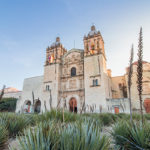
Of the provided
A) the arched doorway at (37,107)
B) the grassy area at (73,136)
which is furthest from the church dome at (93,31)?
the grassy area at (73,136)

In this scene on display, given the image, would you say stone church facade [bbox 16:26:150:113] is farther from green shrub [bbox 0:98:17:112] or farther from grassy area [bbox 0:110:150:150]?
grassy area [bbox 0:110:150:150]

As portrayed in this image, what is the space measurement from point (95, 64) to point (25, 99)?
49.9ft

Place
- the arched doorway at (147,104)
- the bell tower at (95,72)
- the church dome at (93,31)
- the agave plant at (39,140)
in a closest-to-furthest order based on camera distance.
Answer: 1. the agave plant at (39,140)
2. the arched doorway at (147,104)
3. the bell tower at (95,72)
4. the church dome at (93,31)

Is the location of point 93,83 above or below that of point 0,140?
above

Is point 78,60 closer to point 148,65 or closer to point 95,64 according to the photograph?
point 95,64

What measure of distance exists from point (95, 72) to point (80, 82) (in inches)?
124

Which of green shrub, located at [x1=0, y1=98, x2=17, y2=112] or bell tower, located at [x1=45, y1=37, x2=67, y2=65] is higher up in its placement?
bell tower, located at [x1=45, y1=37, x2=67, y2=65]

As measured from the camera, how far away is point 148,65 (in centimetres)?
1609

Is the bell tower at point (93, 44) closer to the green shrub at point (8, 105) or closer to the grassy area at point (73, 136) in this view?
the grassy area at point (73, 136)

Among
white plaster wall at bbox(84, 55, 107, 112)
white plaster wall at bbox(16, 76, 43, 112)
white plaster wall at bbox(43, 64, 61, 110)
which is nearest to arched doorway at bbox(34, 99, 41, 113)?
white plaster wall at bbox(16, 76, 43, 112)

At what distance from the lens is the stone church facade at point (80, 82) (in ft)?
50.0

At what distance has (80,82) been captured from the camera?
17.7 meters

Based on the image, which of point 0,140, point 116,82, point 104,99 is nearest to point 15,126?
point 0,140

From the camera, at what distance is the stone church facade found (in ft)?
50.0
